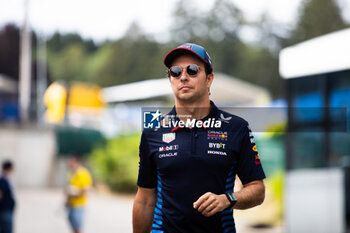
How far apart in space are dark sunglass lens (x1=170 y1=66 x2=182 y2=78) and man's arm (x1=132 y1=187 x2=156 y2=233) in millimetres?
624

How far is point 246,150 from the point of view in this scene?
101 inches

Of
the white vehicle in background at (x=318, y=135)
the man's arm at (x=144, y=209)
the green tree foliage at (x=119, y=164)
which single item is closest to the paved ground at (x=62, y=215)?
the green tree foliage at (x=119, y=164)

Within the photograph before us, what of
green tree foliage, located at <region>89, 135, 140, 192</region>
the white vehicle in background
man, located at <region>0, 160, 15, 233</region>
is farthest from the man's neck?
green tree foliage, located at <region>89, 135, 140, 192</region>

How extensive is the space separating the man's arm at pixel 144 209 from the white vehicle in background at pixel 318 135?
15.6 ft

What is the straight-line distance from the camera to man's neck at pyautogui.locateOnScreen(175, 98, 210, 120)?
2.66 m

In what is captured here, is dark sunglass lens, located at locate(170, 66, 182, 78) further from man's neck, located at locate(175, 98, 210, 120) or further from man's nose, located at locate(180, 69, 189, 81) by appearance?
man's neck, located at locate(175, 98, 210, 120)

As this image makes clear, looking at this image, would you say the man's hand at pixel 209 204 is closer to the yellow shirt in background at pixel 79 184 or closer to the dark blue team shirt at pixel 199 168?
the dark blue team shirt at pixel 199 168

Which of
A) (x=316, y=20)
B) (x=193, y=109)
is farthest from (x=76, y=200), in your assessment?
(x=316, y=20)

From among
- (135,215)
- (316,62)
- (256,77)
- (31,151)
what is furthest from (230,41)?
(135,215)

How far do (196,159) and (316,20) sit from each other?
46.2 m

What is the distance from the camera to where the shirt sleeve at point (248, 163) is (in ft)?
8.37

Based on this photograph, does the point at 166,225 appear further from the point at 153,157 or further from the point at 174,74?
the point at 174,74

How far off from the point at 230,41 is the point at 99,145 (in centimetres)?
3530

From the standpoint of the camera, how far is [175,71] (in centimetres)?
264
